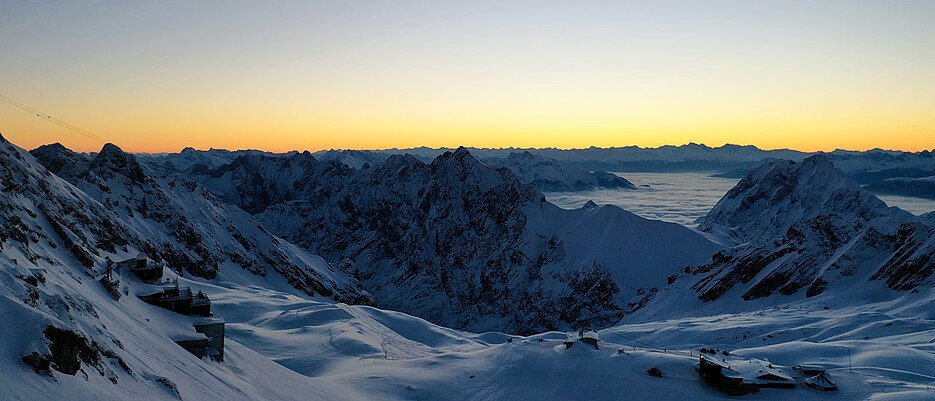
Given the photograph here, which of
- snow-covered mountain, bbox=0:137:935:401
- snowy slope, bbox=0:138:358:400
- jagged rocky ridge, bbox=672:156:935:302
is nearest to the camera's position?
snowy slope, bbox=0:138:358:400

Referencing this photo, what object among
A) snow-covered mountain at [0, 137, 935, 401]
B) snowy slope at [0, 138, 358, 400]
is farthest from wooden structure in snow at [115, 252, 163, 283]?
snow-covered mountain at [0, 137, 935, 401]

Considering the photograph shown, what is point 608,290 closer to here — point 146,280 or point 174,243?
point 174,243

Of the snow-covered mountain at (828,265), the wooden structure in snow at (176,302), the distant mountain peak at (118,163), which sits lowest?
the snow-covered mountain at (828,265)

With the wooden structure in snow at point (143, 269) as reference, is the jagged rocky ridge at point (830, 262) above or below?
below

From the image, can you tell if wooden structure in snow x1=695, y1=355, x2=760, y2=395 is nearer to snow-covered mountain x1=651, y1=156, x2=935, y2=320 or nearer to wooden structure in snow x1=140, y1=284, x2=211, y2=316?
wooden structure in snow x1=140, y1=284, x2=211, y2=316

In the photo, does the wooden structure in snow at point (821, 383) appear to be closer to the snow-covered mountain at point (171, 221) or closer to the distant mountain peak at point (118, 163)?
the snow-covered mountain at point (171, 221)

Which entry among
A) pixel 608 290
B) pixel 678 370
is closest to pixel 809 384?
pixel 678 370

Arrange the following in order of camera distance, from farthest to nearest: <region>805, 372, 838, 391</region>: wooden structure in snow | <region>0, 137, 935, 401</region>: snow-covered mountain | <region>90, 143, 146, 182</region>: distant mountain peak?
<region>90, 143, 146, 182</region>: distant mountain peak, <region>805, 372, 838, 391</region>: wooden structure in snow, <region>0, 137, 935, 401</region>: snow-covered mountain

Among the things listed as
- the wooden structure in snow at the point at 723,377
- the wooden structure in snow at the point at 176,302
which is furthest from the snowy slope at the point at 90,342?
the wooden structure in snow at the point at 723,377

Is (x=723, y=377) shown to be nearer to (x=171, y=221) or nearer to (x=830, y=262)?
(x=830, y=262)
